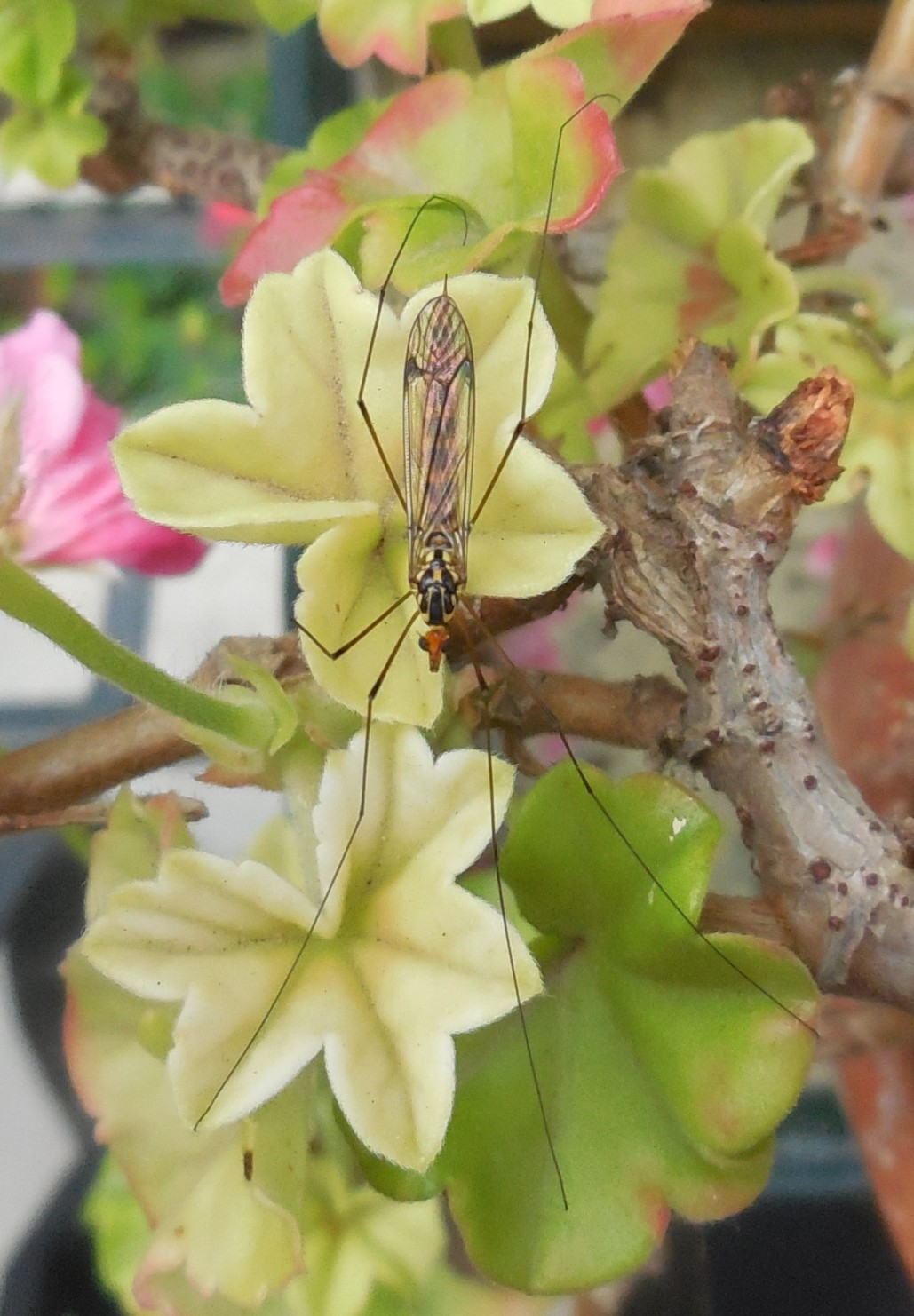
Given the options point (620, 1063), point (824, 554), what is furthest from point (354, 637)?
point (824, 554)

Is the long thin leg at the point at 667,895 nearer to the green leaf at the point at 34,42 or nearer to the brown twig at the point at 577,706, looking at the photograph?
the brown twig at the point at 577,706

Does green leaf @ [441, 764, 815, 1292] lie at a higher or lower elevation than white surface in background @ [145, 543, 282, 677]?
higher

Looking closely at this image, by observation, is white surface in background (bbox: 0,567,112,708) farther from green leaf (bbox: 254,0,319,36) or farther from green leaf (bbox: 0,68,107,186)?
green leaf (bbox: 254,0,319,36)

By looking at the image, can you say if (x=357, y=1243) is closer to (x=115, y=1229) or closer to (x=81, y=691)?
(x=115, y=1229)

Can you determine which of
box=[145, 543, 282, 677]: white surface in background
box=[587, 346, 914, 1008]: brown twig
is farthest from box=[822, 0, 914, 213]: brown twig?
box=[145, 543, 282, 677]: white surface in background

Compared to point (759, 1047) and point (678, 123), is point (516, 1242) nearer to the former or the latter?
point (759, 1047)

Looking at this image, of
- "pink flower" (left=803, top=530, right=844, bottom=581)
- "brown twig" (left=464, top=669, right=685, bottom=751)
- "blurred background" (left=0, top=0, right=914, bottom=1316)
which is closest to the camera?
"brown twig" (left=464, top=669, right=685, bottom=751)
